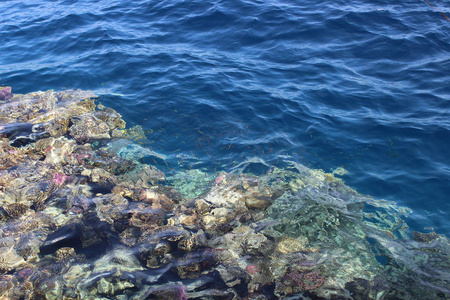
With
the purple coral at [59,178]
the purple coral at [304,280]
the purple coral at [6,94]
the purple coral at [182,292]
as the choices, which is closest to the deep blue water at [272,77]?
the purple coral at [6,94]

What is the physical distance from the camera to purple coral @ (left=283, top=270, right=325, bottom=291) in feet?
11.8

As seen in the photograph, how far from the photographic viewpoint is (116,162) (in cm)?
599

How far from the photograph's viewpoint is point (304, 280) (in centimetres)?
366

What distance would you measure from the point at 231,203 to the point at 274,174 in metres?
1.04

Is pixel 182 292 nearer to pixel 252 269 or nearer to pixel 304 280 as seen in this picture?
pixel 252 269

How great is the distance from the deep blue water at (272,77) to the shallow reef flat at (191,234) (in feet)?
1.69

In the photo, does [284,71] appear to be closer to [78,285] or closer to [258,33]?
[258,33]

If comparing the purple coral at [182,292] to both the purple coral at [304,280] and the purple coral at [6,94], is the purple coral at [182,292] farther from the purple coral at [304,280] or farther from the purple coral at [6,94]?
the purple coral at [6,94]

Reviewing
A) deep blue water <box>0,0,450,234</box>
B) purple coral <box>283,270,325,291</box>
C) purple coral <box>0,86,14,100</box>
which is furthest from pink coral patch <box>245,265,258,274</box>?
purple coral <box>0,86,14,100</box>

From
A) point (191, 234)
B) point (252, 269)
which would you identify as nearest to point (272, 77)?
point (191, 234)

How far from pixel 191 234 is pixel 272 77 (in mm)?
5334

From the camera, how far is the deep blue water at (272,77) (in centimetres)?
593

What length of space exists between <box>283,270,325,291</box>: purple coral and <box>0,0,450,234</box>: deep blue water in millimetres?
1924

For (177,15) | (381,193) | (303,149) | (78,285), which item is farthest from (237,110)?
(177,15)
